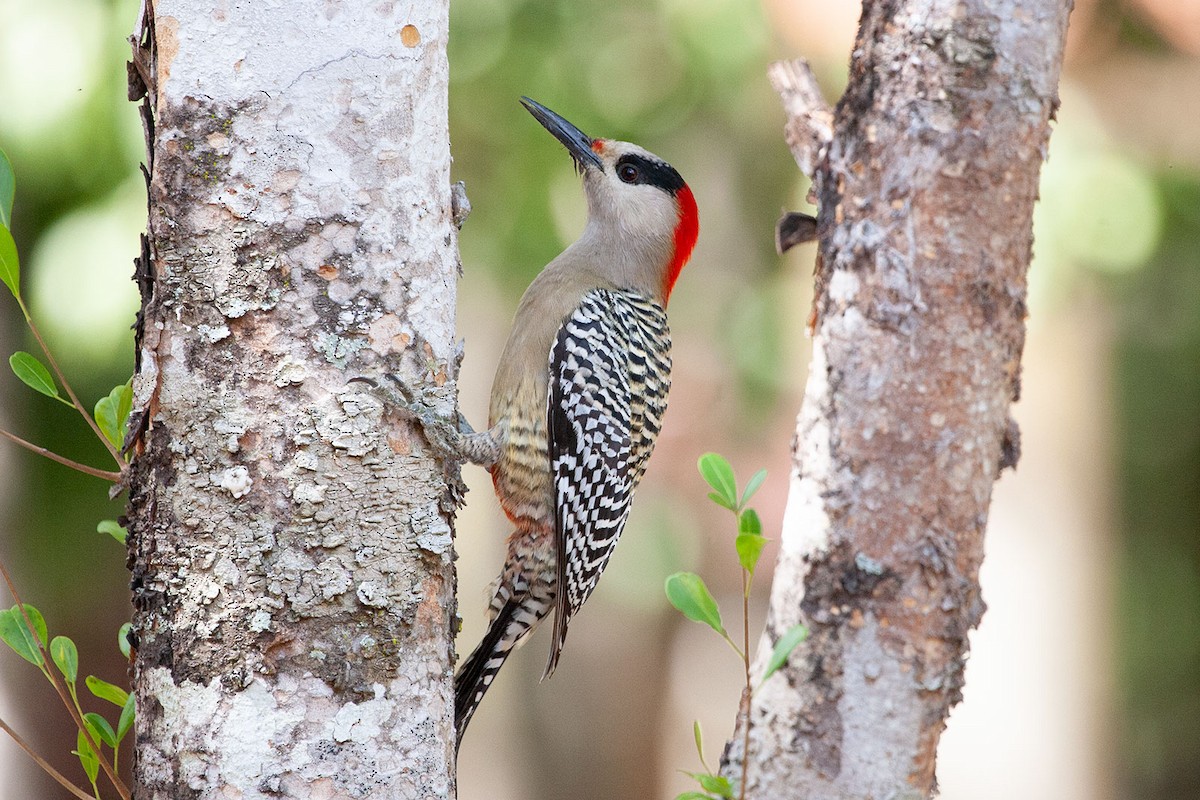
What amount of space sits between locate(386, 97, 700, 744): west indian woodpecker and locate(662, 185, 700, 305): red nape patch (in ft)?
1.20

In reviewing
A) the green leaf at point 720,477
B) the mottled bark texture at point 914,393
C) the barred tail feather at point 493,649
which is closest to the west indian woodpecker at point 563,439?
the barred tail feather at point 493,649

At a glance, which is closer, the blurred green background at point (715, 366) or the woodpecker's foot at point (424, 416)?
the woodpecker's foot at point (424, 416)

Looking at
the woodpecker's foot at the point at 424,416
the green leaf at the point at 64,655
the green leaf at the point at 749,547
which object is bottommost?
the green leaf at the point at 64,655

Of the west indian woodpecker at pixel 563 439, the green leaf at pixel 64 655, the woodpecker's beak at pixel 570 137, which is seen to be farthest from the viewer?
the woodpecker's beak at pixel 570 137

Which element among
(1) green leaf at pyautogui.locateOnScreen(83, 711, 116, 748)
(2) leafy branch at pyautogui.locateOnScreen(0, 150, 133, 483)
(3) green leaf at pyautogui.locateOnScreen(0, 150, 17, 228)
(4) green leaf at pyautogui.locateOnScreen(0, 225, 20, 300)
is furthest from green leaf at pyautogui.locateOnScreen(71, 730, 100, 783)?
(3) green leaf at pyautogui.locateOnScreen(0, 150, 17, 228)

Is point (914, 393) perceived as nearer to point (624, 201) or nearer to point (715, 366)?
point (624, 201)

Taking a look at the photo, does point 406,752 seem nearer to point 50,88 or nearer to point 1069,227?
point 50,88

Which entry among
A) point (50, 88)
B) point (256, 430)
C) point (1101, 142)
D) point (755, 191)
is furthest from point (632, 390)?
point (755, 191)

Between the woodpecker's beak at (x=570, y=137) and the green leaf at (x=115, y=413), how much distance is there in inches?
75.9

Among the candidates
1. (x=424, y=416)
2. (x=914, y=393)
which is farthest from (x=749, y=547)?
(x=424, y=416)

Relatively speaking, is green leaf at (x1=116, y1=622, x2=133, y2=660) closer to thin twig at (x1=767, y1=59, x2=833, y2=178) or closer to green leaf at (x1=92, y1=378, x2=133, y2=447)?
green leaf at (x1=92, y1=378, x2=133, y2=447)

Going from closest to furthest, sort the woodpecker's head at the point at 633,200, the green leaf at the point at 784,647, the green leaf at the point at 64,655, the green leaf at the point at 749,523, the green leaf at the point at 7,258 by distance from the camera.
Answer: the green leaf at the point at 784,647 → the green leaf at the point at 749,523 → the green leaf at the point at 7,258 → the green leaf at the point at 64,655 → the woodpecker's head at the point at 633,200

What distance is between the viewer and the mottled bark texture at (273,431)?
1.76 metres

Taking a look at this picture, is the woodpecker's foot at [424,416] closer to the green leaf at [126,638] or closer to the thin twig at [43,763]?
the green leaf at [126,638]
